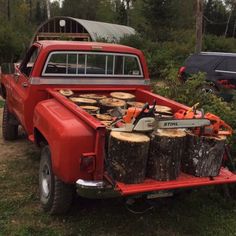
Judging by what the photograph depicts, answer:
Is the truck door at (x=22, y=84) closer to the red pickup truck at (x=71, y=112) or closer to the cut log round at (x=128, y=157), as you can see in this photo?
the red pickup truck at (x=71, y=112)

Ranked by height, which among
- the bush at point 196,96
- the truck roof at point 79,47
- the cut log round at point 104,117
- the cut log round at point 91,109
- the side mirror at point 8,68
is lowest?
the bush at point 196,96

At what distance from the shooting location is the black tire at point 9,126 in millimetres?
7869

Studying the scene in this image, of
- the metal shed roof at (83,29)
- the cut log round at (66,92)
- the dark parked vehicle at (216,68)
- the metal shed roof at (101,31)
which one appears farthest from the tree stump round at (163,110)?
the metal shed roof at (101,31)

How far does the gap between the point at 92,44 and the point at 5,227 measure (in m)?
3.02

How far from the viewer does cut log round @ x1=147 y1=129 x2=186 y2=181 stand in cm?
430

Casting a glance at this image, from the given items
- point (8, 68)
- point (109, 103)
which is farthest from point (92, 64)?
point (8, 68)

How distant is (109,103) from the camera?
231 inches

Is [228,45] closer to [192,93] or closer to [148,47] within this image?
[148,47]

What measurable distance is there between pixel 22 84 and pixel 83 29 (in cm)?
2727

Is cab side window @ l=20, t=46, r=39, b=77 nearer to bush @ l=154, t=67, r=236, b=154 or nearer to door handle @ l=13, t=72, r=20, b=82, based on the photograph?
door handle @ l=13, t=72, r=20, b=82

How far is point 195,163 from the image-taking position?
4.52 metres

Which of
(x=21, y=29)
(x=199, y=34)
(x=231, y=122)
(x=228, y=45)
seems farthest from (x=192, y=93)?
(x=21, y=29)

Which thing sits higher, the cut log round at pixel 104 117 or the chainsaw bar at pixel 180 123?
the chainsaw bar at pixel 180 123

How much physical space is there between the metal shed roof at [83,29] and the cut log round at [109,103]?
74.9 feet
